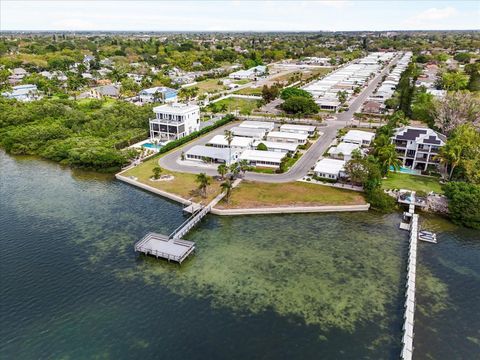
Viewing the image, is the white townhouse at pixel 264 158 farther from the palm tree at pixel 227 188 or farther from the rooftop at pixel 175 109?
the rooftop at pixel 175 109

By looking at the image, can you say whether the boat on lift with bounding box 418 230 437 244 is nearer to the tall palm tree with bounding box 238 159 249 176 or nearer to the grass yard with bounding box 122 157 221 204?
the tall palm tree with bounding box 238 159 249 176

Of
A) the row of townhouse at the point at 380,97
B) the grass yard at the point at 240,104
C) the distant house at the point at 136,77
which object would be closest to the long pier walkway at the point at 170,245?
the grass yard at the point at 240,104

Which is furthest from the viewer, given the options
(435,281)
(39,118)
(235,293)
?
(39,118)

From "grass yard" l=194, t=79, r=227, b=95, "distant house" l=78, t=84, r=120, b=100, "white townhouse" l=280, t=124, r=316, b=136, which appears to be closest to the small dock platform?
"white townhouse" l=280, t=124, r=316, b=136

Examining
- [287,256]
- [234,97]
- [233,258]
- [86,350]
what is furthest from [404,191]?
[234,97]

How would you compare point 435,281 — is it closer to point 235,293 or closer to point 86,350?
point 235,293
